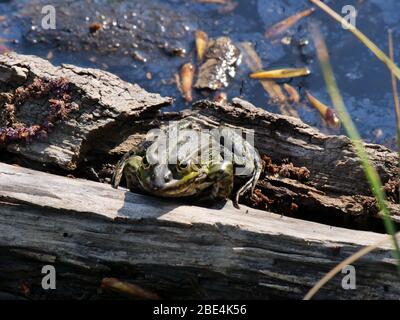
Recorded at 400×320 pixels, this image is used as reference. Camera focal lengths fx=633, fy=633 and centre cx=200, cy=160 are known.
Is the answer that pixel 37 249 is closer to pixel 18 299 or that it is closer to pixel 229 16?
pixel 18 299

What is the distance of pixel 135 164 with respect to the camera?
18.3 ft

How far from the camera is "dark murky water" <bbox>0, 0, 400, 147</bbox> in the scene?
8.66m

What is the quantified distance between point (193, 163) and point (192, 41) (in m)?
4.08

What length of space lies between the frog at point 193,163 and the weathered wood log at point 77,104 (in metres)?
0.35

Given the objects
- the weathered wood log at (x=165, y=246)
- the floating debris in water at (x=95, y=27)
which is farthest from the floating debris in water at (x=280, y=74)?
the weathered wood log at (x=165, y=246)

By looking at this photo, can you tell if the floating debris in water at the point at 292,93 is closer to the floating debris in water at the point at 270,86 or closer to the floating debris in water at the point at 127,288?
the floating debris in water at the point at 270,86

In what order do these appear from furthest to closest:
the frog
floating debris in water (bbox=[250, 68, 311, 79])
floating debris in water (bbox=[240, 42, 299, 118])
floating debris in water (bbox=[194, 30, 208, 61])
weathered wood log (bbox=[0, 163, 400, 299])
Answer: floating debris in water (bbox=[194, 30, 208, 61]), floating debris in water (bbox=[250, 68, 311, 79]), floating debris in water (bbox=[240, 42, 299, 118]), the frog, weathered wood log (bbox=[0, 163, 400, 299])

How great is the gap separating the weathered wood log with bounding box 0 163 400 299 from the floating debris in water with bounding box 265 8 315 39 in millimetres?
4545

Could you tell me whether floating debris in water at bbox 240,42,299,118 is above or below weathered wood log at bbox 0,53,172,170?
above

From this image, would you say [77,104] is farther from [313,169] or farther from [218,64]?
[218,64]

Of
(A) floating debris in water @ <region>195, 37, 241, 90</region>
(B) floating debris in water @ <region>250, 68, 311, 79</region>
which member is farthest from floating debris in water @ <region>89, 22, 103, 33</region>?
(B) floating debris in water @ <region>250, 68, 311, 79</region>

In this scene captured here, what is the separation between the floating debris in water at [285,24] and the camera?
9.34 meters

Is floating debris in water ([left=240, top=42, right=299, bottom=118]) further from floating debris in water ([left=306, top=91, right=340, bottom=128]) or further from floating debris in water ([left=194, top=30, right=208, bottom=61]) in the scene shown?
floating debris in water ([left=194, top=30, right=208, bottom=61])

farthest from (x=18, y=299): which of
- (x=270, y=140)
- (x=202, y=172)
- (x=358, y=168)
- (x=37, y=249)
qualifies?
(x=358, y=168)
